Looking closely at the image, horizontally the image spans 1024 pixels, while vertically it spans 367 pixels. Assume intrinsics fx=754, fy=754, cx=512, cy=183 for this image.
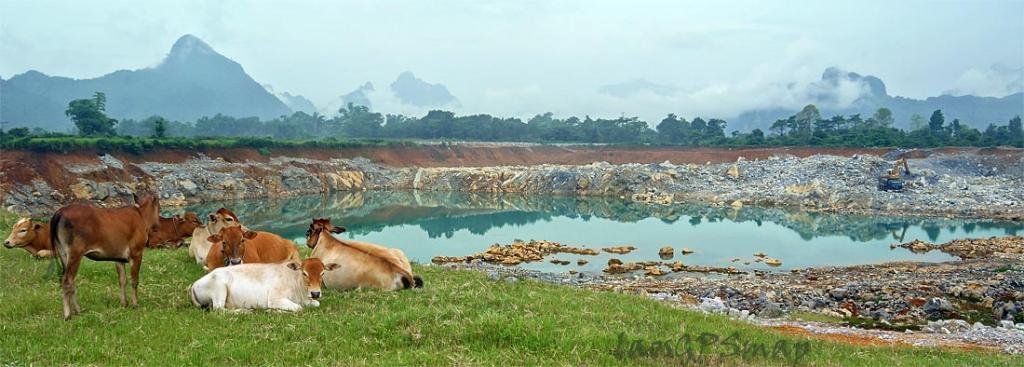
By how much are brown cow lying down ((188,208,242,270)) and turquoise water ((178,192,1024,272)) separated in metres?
12.8

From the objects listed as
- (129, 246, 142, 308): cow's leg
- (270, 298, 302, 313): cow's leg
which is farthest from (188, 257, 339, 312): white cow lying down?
(129, 246, 142, 308): cow's leg

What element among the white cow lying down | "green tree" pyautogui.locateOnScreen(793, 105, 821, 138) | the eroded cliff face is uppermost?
"green tree" pyautogui.locateOnScreen(793, 105, 821, 138)

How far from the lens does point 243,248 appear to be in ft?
30.3

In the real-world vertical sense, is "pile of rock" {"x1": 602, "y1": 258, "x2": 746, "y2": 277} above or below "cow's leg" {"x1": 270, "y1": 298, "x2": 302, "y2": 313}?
below

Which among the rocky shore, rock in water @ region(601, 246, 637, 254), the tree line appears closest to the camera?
the rocky shore

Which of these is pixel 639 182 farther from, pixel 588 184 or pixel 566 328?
pixel 566 328

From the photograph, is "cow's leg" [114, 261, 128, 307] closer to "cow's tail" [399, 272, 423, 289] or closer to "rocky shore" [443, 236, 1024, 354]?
"cow's tail" [399, 272, 423, 289]

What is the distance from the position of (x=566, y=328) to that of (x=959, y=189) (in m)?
43.6

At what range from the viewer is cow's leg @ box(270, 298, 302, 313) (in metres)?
7.89

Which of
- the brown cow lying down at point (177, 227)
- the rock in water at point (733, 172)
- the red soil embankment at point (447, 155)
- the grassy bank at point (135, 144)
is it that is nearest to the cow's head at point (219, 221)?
the brown cow lying down at point (177, 227)

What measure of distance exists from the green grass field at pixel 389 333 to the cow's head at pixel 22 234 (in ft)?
3.73

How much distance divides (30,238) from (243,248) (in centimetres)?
387

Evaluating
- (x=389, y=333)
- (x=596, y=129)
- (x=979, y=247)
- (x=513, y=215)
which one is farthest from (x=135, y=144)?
(x=596, y=129)

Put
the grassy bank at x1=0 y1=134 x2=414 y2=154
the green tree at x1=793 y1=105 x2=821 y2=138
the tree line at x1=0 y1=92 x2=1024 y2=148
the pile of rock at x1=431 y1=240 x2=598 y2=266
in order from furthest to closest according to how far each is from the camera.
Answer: the green tree at x1=793 y1=105 x2=821 y2=138 < the tree line at x1=0 y1=92 x2=1024 y2=148 < the grassy bank at x1=0 y1=134 x2=414 y2=154 < the pile of rock at x1=431 y1=240 x2=598 y2=266
